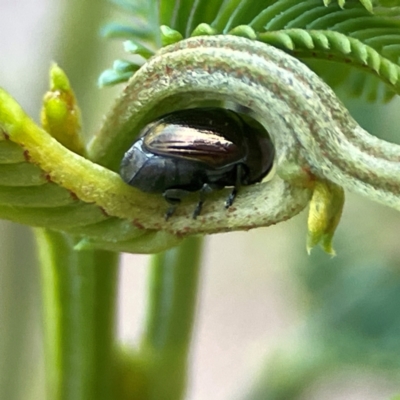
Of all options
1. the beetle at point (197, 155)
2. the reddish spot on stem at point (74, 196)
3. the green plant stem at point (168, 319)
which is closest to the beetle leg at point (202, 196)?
the beetle at point (197, 155)

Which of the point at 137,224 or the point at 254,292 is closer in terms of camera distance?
the point at 137,224

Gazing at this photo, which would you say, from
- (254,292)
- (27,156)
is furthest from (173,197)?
(254,292)

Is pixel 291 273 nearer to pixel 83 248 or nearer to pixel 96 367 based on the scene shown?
pixel 96 367

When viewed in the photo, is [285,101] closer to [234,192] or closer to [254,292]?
[234,192]

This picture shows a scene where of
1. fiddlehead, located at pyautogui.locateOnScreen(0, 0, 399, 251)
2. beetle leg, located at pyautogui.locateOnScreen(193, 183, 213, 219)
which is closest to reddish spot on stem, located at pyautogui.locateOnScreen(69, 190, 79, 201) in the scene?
fiddlehead, located at pyautogui.locateOnScreen(0, 0, 399, 251)

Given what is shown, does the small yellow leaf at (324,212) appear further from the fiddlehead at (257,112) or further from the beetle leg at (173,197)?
the beetle leg at (173,197)

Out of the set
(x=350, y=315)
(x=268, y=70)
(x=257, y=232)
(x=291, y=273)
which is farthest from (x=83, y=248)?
(x=257, y=232)
